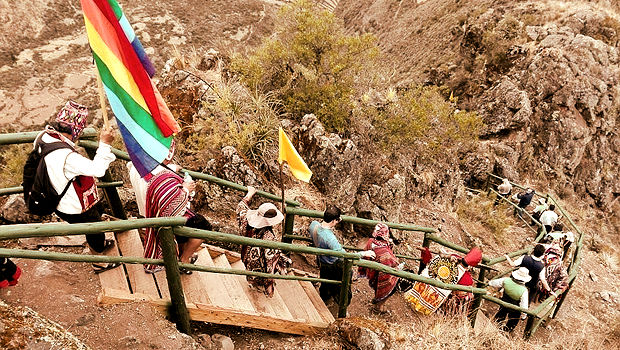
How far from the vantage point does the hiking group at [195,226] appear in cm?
343

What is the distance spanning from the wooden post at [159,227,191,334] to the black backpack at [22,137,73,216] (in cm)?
106

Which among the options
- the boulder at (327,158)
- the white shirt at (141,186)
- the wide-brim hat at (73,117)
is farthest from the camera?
the boulder at (327,158)

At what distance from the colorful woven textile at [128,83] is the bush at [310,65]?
4.59 meters

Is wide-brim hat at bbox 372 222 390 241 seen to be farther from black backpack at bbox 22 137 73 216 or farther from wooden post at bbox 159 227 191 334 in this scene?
black backpack at bbox 22 137 73 216

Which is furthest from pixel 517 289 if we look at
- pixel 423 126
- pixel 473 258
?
pixel 423 126

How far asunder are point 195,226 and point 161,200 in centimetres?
56

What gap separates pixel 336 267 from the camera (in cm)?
509

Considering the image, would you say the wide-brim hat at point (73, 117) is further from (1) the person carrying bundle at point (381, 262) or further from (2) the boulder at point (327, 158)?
(2) the boulder at point (327, 158)

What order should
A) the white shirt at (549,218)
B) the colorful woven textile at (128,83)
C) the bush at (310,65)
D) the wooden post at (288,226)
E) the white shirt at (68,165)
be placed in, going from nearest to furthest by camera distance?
the colorful woven textile at (128,83)
the white shirt at (68,165)
the wooden post at (288,226)
the bush at (310,65)
the white shirt at (549,218)

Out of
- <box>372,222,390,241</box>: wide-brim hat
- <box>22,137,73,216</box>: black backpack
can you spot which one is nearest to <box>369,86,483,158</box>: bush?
<box>372,222,390,241</box>: wide-brim hat

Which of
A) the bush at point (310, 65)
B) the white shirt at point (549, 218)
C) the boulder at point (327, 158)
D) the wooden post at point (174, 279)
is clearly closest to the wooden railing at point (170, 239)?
the wooden post at point (174, 279)

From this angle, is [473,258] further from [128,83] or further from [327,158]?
[128,83]

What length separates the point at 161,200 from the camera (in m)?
3.98

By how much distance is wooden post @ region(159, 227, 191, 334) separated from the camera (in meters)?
3.30
